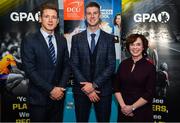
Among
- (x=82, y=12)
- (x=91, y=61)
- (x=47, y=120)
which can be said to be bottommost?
(x=47, y=120)

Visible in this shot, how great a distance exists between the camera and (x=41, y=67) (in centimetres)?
339

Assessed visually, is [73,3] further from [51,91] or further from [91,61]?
[51,91]

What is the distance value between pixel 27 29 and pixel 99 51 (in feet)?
3.53

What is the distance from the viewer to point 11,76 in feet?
13.0

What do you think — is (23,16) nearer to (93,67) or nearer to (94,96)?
(93,67)

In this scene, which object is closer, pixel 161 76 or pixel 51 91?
pixel 51 91

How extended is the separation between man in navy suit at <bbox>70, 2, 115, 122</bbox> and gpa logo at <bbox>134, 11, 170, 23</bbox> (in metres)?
0.52

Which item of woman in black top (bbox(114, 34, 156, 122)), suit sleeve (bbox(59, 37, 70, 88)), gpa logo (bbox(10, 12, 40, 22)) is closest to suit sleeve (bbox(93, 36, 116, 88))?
woman in black top (bbox(114, 34, 156, 122))

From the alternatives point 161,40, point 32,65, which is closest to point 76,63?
point 32,65

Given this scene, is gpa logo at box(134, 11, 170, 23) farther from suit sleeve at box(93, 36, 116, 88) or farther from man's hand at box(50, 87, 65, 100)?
man's hand at box(50, 87, 65, 100)

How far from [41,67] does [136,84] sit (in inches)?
43.5

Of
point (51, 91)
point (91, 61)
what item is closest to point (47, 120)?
point (51, 91)

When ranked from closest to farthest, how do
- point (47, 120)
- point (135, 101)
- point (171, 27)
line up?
1. point (135, 101)
2. point (47, 120)
3. point (171, 27)

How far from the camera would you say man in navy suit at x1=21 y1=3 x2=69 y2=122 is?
3322 millimetres
